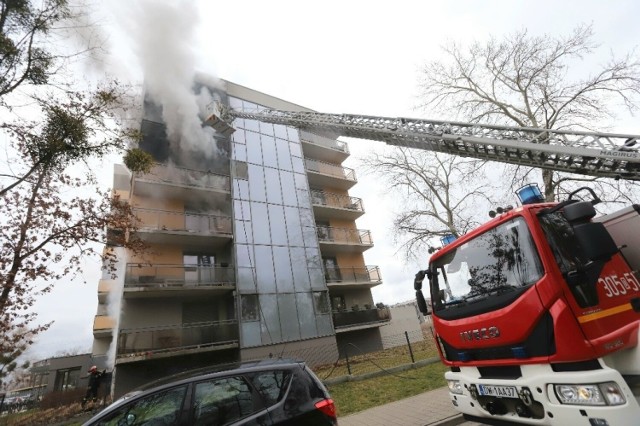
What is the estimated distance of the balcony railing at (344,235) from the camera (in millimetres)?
20422

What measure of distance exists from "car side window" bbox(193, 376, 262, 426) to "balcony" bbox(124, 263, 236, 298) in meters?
11.0

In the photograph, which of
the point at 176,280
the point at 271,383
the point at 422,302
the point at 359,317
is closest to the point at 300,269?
the point at 359,317

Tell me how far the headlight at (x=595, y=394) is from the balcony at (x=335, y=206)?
17.8 metres

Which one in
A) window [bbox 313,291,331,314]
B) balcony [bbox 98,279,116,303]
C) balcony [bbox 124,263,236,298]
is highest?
balcony [bbox 98,279,116,303]

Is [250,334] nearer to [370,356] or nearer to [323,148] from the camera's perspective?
[370,356]

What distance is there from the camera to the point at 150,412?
3.00m

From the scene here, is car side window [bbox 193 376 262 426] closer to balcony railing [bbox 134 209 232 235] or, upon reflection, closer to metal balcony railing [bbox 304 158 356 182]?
balcony railing [bbox 134 209 232 235]

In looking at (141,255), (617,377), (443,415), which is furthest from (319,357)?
(617,377)

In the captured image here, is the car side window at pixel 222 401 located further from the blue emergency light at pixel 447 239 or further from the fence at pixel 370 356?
the fence at pixel 370 356

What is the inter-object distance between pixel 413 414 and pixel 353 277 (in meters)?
15.0

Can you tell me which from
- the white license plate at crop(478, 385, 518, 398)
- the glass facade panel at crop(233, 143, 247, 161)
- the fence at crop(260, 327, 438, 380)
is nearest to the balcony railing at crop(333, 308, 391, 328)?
the fence at crop(260, 327, 438, 380)

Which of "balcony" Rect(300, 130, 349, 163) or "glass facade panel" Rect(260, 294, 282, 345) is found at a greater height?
"balcony" Rect(300, 130, 349, 163)

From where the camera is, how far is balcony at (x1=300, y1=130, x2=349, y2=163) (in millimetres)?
23031

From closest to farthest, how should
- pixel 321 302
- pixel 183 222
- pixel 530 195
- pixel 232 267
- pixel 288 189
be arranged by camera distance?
pixel 530 195
pixel 232 267
pixel 183 222
pixel 321 302
pixel 288 189
